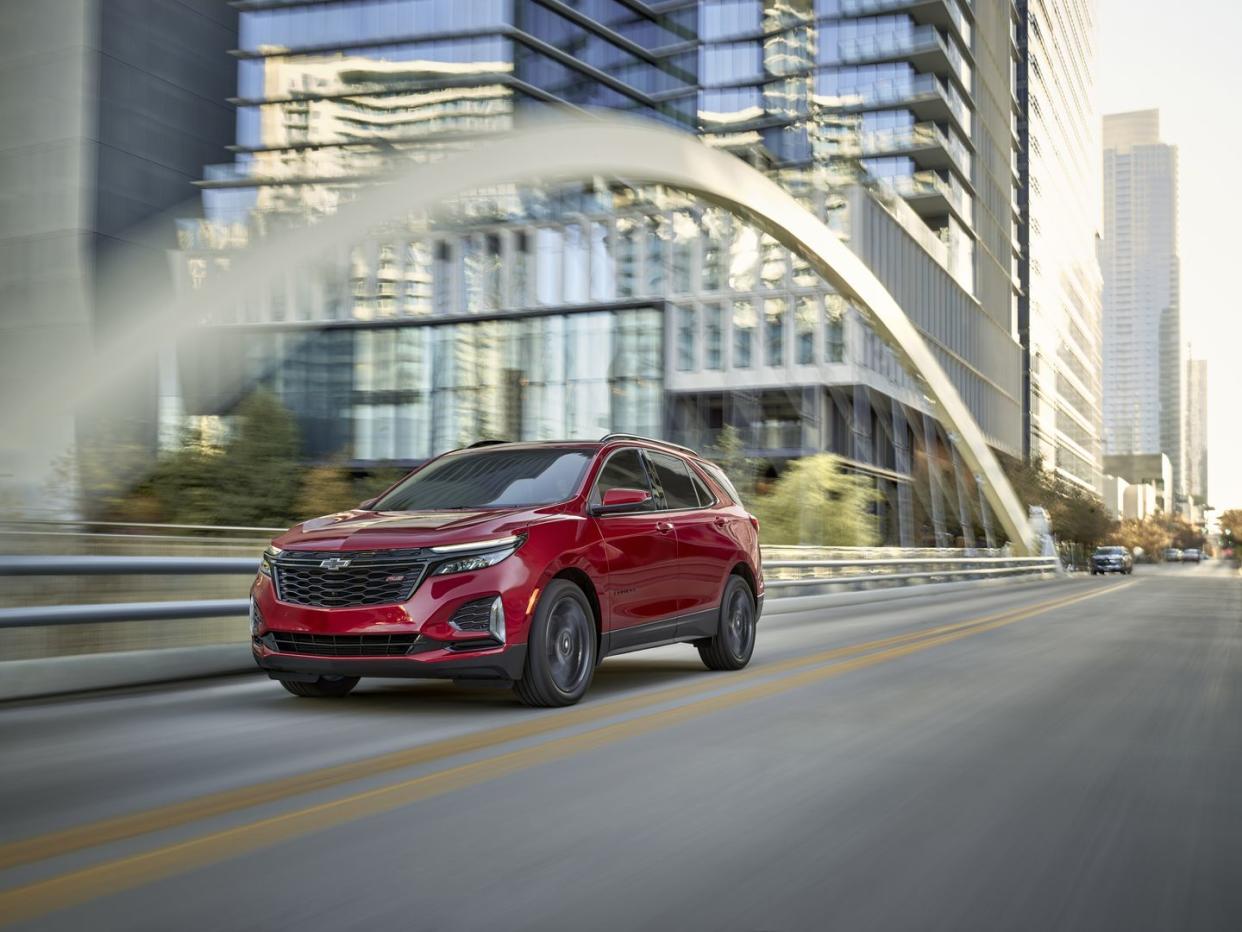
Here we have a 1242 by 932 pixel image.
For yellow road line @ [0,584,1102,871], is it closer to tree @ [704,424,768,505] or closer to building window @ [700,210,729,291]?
tree @ [704,424,768,505]

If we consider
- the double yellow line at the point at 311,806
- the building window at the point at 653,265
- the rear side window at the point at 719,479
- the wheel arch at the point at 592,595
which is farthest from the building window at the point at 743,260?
the double yellow line at the point at 311,806

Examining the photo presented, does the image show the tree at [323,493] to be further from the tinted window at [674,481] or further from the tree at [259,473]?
the tinted window at [674,481]

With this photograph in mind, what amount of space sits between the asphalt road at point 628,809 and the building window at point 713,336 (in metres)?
45.1

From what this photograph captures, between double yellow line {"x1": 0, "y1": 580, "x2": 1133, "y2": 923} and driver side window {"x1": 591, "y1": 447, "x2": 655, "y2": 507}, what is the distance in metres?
1.40

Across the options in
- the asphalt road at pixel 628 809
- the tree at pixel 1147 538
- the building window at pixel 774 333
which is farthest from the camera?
the tree at pixel 1147 538

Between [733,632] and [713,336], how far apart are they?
146 ft

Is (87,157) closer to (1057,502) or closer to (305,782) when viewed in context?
(305,782)

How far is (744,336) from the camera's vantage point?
54281mm

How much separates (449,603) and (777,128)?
248 feet

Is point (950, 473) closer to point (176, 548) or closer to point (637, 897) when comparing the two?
point (176, 548)

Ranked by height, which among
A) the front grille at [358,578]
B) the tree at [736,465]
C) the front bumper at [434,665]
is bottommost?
the front bumper at [434,665]

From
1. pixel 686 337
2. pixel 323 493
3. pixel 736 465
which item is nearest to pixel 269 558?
pixel 323 493

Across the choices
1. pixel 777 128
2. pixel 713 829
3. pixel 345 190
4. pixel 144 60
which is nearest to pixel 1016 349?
pixel 777 128

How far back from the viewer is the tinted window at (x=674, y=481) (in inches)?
398
